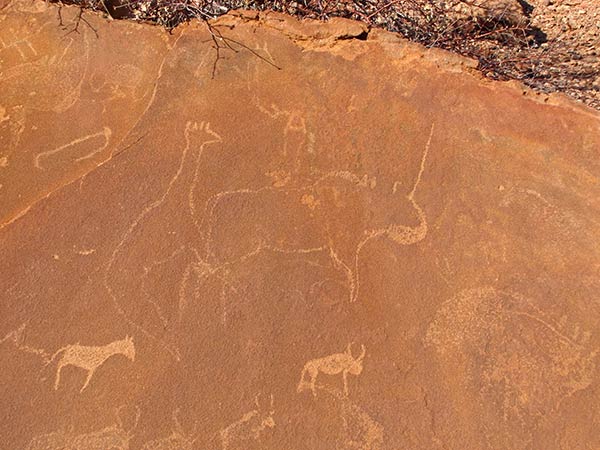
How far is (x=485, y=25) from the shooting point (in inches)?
103

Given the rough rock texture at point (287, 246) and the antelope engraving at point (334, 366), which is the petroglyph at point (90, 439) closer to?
the rough rock texture at point (287, 246)

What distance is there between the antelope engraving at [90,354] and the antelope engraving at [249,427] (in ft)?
1.15

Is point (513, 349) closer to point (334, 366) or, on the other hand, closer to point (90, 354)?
point (334, 366)

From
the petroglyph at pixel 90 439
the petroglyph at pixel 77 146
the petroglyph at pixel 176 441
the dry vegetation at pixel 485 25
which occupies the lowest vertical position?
the petroglyph at pixel 90 439

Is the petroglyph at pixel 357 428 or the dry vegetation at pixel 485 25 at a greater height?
the dry vegetation at pixel 485 25

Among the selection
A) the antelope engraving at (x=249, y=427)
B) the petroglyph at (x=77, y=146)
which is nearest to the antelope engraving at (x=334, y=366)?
the antelope engraving at (x=249, y=427)

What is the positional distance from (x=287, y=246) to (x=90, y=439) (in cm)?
77

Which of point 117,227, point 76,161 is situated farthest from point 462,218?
point 76,161

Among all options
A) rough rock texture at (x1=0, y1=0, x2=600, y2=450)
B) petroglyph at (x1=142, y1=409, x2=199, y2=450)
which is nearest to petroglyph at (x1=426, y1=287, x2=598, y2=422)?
rough rock texture at (x1=0, y1=0, x2=600, y2=450)

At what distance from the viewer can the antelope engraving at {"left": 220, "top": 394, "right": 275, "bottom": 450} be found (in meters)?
1.69

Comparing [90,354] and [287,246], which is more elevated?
[287,246]

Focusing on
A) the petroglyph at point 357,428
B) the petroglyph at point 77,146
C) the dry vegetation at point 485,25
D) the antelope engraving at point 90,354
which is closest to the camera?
the petroglyph at point 357,428

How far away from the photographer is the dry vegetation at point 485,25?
240cm

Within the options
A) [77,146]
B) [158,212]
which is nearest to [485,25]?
[158,212]
